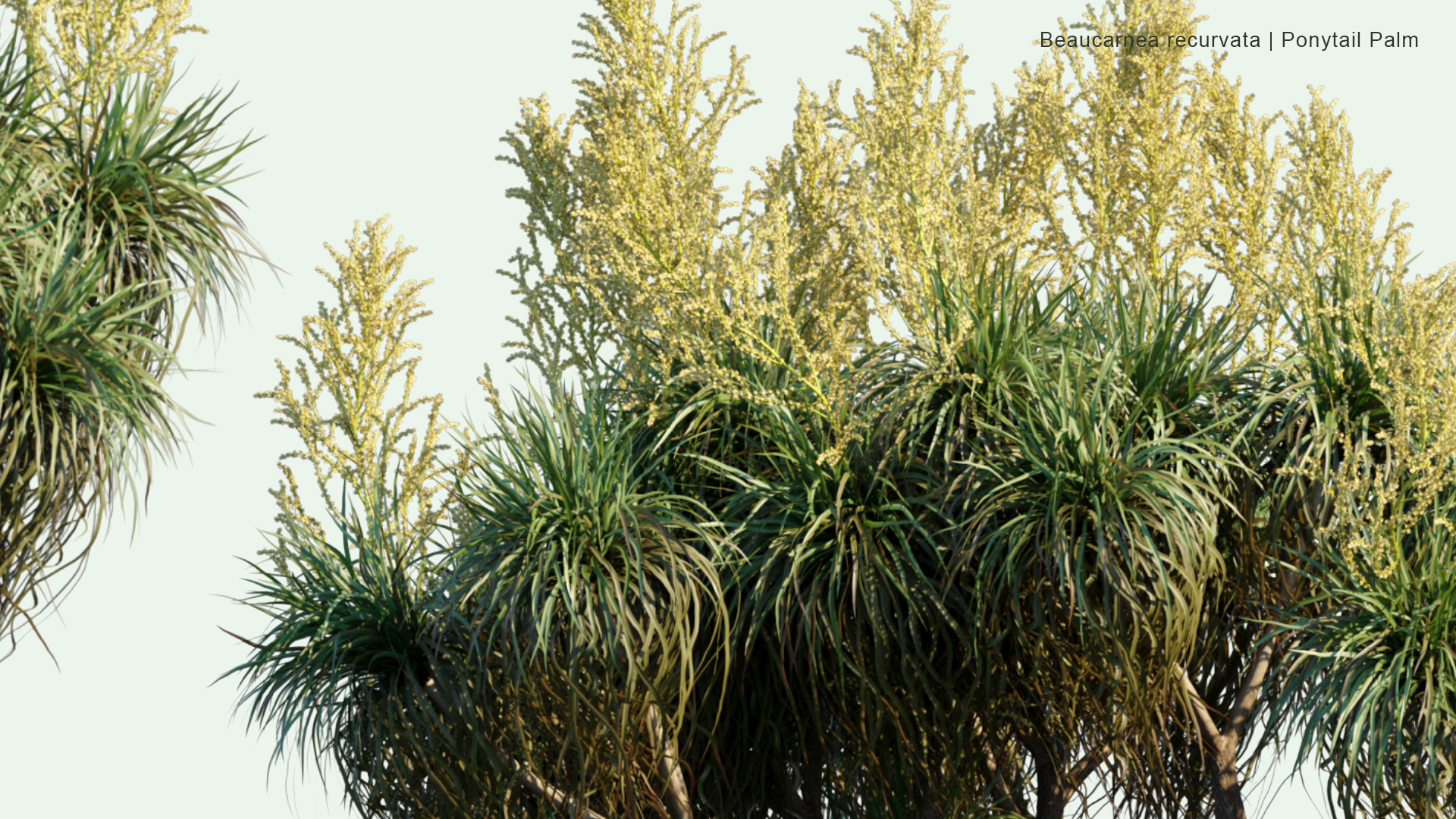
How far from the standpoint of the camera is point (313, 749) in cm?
812

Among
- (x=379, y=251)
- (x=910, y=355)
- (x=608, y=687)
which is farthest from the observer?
(x=379, y=251)

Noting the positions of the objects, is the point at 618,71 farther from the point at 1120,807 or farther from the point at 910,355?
the point at 1120,807

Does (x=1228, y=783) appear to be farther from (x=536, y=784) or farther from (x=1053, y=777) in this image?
(x=536, y=784)

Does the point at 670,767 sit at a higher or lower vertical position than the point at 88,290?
lower

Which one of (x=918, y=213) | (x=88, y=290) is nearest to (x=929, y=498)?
(x=918, y=213)

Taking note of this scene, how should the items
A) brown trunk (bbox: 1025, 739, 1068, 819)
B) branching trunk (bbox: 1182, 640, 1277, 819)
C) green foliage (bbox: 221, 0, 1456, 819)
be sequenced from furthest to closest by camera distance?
brown trunk (bbox: 1025, 739, 1068, 819), branching trunk (bbox: 1182, 640, 1277, 819), green foliage (bbox: 221, 0, 1456, 819)

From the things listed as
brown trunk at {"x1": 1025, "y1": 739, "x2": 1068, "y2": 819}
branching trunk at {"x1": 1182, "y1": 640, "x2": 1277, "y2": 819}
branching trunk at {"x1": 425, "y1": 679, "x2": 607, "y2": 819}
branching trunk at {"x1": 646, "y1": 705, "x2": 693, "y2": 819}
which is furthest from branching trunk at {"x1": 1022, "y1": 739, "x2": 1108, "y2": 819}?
branching trunk at {"x1": 425, "y1": 679, "x2": 607, "y2": 819}

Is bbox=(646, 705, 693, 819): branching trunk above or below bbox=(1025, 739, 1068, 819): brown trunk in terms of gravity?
above

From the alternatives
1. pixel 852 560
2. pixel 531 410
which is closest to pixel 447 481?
pixel 531 410

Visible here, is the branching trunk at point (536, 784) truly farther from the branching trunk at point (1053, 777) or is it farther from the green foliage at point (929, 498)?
the branching trunk at point (1053, 777)

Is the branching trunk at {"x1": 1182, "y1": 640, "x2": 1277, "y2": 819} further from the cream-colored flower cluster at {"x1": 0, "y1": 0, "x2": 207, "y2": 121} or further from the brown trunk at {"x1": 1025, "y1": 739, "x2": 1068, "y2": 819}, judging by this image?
the cream-colored flower cluster at {"x1": 0, "y1": 0, "x2": 207, "y2": 121}

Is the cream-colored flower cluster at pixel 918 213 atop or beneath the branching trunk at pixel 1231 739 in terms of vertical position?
atop

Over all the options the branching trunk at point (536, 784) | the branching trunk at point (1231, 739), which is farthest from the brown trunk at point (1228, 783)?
the branching trunk at point (536, 784)

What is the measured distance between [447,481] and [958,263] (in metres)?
2.62
